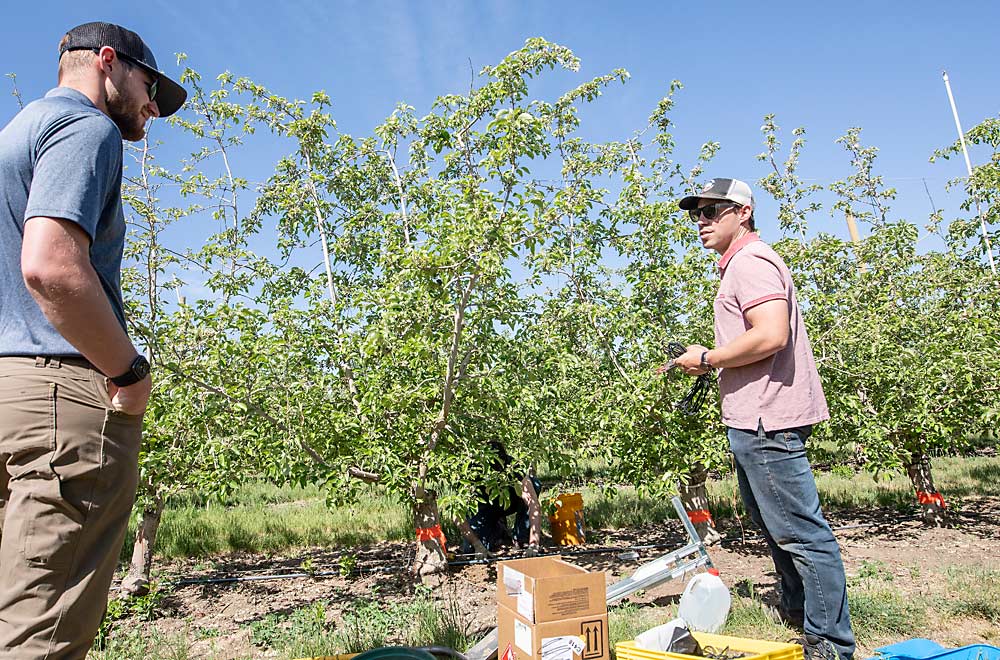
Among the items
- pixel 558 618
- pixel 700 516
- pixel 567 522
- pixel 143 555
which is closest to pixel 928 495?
pixel 700 516

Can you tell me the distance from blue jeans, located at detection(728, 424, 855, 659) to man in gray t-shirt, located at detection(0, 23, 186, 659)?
2144 millimetres

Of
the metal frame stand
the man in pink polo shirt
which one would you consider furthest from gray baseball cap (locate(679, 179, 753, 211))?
the metal frame stand

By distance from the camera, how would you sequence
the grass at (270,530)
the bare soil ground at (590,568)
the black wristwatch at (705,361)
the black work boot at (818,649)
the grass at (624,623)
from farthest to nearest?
1. the grass at (270,530)
2. the bare soil ground at (590,568)
3. the grass at (624,623)
4. the black wristwatch at (705,361)
5. the black work boot at (818,649)

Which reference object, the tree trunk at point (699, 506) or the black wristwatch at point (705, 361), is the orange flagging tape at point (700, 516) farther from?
the black wristwatch at point (705, 361)

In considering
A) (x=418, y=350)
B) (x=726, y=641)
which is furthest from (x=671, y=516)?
(x=726, y=641)

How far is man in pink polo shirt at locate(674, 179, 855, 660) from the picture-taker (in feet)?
8.05

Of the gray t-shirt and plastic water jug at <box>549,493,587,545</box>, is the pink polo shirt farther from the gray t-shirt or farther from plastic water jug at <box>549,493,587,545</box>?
plastic water jug at <box>549,493,587,545</box>

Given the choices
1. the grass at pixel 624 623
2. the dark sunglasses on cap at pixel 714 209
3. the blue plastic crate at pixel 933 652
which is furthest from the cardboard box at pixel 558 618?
the dark sunglasses on cap at pixel 714 209

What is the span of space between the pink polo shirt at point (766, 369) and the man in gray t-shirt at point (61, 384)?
211 cm

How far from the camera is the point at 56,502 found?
1.45 m

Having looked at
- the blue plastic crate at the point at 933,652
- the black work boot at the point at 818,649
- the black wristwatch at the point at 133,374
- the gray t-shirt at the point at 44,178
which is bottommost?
the blue plastic crate at the point at 933,652

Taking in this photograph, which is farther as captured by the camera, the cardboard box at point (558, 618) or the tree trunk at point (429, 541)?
the tree trunk at point (429, 541)

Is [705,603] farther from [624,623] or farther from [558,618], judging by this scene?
[558,618]

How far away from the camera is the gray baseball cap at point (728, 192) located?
9.26 feet
